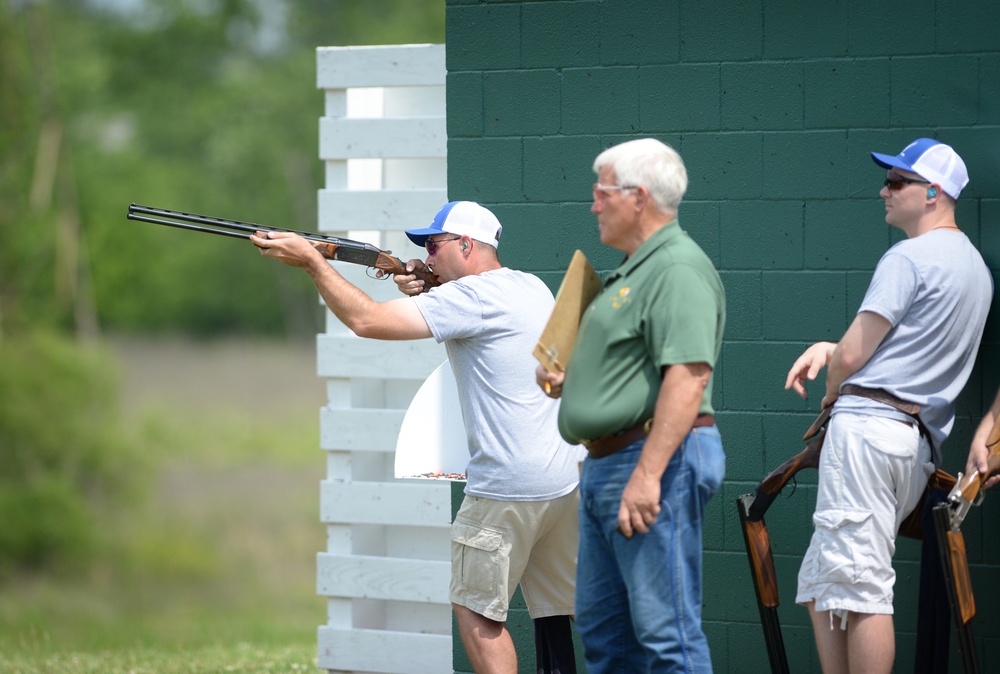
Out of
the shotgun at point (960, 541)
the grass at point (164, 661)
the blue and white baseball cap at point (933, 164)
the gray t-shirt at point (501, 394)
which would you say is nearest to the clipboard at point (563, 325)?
the gray t-shirt at point (501, 394)

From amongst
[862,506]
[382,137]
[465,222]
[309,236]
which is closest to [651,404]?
[862,506]

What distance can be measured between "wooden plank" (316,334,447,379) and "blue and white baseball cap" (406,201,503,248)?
4.87 feet

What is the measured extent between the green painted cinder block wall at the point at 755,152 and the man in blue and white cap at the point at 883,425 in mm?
557

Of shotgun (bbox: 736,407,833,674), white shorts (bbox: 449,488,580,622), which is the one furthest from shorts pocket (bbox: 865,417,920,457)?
white shorts (bbox: 449,488,580,622)

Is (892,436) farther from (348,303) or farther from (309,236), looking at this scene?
(309,236)

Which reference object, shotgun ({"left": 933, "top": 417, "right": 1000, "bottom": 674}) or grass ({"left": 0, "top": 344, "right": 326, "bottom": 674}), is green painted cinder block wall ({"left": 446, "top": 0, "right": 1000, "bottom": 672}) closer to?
shotgun ({"left": 933, "top": 417, "right": 1000, "bottom": 674})

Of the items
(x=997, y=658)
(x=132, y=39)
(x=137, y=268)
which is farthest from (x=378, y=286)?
(x=132, y=39)

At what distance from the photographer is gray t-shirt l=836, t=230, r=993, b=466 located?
3799 millimetres

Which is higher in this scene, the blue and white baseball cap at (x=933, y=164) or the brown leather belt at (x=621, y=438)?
the blue and white baseball cap at (x=933, y=164)

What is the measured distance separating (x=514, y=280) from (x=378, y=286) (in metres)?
1.67

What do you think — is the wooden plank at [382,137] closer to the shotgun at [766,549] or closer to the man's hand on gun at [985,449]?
the shotgun at [766,549]

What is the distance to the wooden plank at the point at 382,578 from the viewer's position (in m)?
5.59

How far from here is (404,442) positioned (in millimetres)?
4602

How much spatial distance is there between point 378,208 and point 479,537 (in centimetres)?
220
